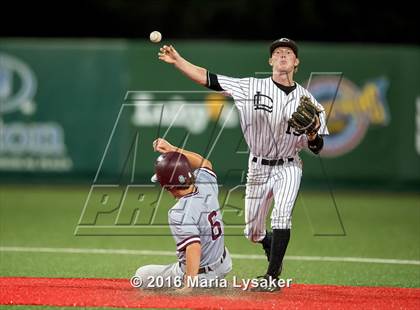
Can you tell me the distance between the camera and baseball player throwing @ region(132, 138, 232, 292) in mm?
7094

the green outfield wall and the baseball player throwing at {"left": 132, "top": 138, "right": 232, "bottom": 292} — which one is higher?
the baseball player throwing at {"left": 132, "top": 138, "right": 232, "bottom": 292}

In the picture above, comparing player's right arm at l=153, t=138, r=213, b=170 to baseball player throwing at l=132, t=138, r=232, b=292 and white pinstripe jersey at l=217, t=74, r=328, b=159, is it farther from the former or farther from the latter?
white pinstripe jersey at l=217, t=74, r=328, b=159

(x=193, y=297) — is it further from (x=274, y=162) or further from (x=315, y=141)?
(x=315, y=141)

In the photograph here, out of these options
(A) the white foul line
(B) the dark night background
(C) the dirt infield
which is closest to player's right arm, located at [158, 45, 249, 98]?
(C) the dirt infield

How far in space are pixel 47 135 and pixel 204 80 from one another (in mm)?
10063

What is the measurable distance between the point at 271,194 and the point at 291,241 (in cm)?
369

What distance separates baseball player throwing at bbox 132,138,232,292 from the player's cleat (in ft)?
0.88

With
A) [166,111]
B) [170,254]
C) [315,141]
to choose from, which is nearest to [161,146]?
[315,141]

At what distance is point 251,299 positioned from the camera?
23.1 ft

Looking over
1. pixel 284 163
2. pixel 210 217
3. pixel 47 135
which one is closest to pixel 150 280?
pixel 210 217

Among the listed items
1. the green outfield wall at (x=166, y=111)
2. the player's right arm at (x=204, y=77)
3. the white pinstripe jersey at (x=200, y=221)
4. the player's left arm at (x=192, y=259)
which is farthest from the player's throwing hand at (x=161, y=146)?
the green outfield wall at (x=166, y=111)

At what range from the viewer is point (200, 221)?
7242 mm

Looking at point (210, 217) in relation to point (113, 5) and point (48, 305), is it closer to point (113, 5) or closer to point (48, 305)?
point (48, 305)

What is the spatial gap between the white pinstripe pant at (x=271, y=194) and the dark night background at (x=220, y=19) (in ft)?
50.1
